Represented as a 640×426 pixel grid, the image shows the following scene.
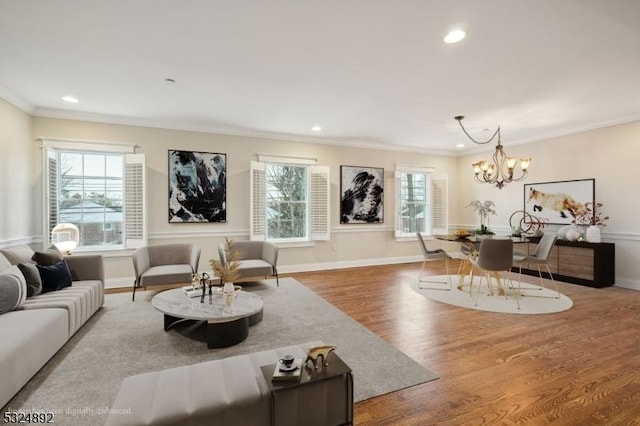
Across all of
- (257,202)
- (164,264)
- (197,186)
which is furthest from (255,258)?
(197,186)

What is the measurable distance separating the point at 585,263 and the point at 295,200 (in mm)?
5147

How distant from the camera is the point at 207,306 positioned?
2941 millimetres

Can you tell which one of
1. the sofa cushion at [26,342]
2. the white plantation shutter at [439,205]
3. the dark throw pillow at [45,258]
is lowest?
the sofa cushion at [26,342]

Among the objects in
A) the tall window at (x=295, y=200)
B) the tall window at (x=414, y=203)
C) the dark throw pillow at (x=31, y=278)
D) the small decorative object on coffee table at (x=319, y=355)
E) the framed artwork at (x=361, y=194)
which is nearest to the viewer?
the small decorative object on coffee table at (x=319, y=355)

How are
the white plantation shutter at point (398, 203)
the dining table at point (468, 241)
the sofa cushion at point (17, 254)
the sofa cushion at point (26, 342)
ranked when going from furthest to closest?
the white plantation shutter at point (398, 203)
the dining table at point (468, 241)
the sofa cushion at point (17, 254)
the sofa cushion at point (26, 342)

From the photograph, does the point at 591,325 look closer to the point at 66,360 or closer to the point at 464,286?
the point at 464,286

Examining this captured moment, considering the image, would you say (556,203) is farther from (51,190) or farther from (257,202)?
(51,190)

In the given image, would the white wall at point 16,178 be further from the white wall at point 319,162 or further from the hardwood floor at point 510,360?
the hardwood floor at point 510,360

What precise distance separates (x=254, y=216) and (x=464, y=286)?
3.79m

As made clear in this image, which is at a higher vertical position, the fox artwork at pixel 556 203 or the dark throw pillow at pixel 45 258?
the fox artwork at pixel 556 203

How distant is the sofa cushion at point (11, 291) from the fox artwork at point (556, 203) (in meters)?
7.70

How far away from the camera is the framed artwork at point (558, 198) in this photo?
17.6 ft

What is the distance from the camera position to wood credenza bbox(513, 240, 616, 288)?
4840mm

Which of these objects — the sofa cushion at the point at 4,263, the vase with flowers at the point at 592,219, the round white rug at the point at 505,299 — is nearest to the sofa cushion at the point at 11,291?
the sofa cushion at the point at 4,263
